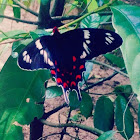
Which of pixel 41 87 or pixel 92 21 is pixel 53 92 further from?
pixel 92 21

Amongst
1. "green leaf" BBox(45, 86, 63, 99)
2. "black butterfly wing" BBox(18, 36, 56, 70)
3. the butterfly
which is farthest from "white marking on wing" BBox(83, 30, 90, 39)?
"green leaf" BBox(45, 86, 63, 99)

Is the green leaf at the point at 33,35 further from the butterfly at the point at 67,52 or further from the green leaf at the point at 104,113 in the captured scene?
the green leaf at the point at 104,113

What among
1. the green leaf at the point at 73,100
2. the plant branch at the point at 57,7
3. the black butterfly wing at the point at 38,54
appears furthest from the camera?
the plant branch at the point at 57,7

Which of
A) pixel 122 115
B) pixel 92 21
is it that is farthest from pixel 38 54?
pixel 122 115

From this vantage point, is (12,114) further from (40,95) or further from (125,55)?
(125,55)

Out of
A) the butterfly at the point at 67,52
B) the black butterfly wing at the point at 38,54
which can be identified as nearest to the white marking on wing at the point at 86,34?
the butterfly at the point at 67,52

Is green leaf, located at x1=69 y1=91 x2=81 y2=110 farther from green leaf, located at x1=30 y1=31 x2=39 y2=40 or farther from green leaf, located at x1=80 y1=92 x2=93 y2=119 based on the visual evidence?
green leaf, located at x1=30 y1=31 x2=39 y2=40

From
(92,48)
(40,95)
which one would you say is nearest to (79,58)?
(92,48)

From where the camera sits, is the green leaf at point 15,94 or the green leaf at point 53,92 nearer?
the green leaf at point 15,94

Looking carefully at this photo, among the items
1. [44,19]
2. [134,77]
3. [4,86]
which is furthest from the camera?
[44,19]
